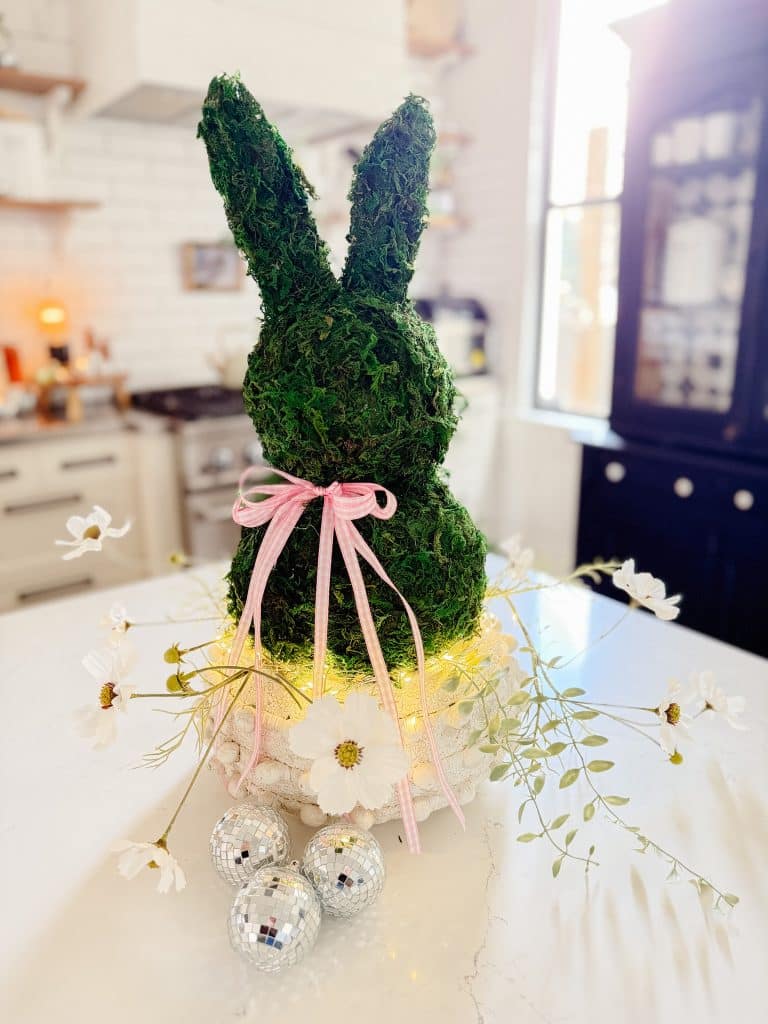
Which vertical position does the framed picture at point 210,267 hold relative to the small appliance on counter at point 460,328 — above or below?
above

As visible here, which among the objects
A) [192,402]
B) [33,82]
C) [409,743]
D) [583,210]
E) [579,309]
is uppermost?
[33,82]

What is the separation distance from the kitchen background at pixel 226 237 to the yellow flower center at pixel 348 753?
215 cm

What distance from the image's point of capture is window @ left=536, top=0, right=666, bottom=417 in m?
3.17

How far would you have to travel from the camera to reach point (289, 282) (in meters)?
0.69

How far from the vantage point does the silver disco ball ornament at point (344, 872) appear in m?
0.64

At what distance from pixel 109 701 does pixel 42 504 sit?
2.06 metres

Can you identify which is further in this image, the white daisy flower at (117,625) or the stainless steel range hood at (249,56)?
the stainless steel range hood at (249,56)

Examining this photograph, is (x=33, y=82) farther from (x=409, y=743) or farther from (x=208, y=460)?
(x=409, y=743)

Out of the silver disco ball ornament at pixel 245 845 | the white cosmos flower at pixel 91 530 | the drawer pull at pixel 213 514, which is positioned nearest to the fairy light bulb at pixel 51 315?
the drawer pull at pixel 213 514

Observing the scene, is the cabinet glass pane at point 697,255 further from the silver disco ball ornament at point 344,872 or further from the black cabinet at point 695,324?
the silver disco ball ornament at point 344,872

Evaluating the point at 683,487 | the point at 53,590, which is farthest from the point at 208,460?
the point at 683,487

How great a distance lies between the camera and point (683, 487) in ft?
8.10

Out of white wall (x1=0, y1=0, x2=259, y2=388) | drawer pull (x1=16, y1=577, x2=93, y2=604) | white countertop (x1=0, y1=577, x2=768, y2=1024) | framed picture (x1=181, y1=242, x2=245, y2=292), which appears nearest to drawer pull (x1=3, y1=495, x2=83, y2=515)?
drawer pull (x1=16, y1=577, x2=93, y2=604)

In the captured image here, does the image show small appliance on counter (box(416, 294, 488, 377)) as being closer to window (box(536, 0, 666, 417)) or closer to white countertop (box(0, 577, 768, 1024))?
window (box(536, 0, 666, 417))
